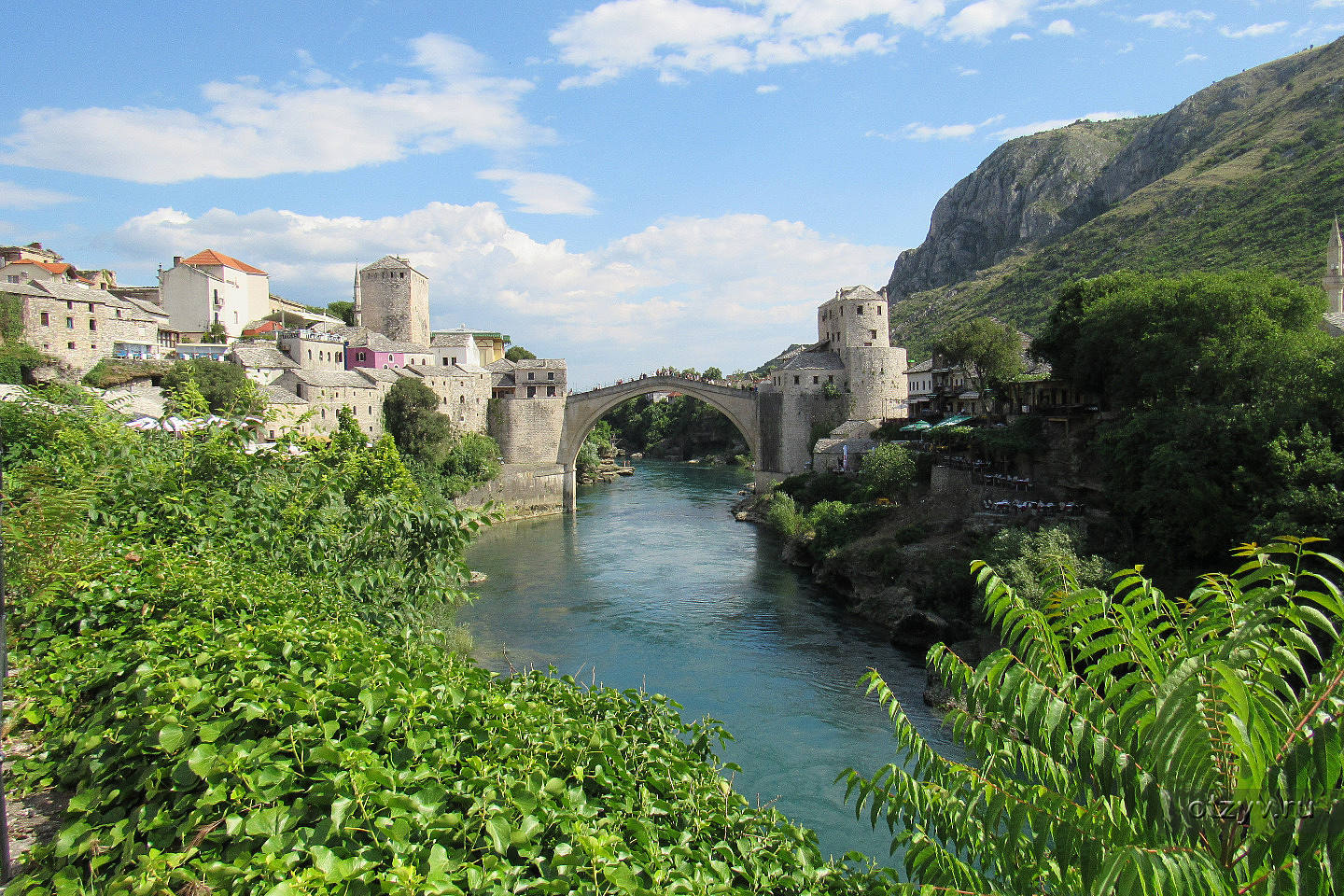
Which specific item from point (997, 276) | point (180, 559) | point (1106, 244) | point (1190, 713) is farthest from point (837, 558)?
point (997, 276)

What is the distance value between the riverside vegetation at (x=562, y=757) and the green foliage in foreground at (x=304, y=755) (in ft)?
0.05

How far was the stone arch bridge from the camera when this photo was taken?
39.8 m

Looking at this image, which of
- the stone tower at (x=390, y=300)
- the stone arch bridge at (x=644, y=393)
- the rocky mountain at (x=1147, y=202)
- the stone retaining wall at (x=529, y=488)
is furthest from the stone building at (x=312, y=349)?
the rocky mountain at (x=1147, y=202)

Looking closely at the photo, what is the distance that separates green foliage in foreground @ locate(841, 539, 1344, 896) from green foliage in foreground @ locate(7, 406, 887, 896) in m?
1.08

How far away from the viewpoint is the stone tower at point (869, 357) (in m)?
36.3

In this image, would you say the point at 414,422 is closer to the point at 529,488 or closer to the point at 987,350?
the point at 529,488

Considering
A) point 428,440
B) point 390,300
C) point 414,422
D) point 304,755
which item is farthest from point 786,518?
point 390,300

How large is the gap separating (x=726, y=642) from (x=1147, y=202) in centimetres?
5832

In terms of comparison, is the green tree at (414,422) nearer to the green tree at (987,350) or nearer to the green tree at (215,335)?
the green tree at (215,335)

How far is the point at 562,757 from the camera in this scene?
3.46 metres

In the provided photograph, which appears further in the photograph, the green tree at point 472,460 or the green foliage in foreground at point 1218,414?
the green tree at point 472,460

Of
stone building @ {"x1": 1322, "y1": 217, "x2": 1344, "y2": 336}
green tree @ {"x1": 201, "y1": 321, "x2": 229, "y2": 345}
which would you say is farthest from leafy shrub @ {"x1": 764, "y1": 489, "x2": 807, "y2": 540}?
green tree @ {"x1": 201, "y1": 321, "x2": 229, "y2": 345}

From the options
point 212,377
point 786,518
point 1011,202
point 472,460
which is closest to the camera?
point 786,518

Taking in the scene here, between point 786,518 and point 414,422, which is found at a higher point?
point 414,422
